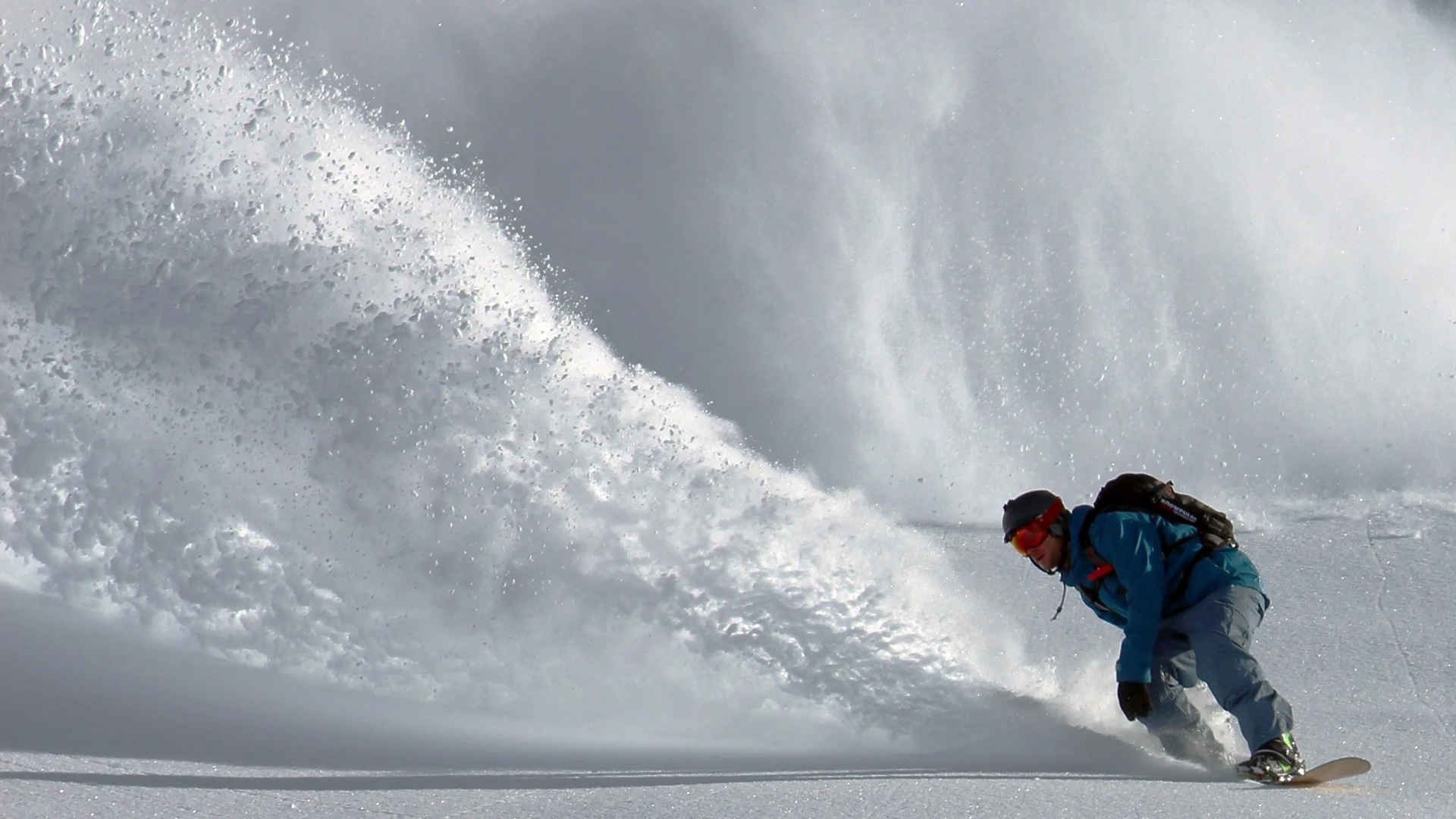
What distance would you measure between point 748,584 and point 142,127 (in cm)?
317

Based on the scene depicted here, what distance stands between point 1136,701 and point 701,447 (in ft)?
6.58

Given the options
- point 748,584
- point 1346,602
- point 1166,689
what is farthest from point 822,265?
point 1166,689

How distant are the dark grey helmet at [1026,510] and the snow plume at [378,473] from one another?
65cm

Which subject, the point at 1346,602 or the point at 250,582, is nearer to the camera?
the point at 250,582

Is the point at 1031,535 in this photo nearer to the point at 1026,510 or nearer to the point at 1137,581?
the point at 1026,510

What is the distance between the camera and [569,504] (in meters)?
4.58

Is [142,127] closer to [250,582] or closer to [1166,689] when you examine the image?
[250,582]

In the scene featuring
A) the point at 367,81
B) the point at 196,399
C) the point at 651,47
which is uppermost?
the point at 651,47

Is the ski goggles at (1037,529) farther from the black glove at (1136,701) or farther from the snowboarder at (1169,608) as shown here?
the black glove at (1136,701)

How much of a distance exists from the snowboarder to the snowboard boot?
1cm

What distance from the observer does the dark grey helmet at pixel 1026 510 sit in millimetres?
3582

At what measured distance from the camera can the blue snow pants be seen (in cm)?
317

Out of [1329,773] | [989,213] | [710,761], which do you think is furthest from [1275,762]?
[989,213]

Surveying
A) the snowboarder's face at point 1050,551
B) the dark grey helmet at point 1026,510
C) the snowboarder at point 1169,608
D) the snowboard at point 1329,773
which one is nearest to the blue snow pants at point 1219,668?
the snowboarder at point 1169,608
